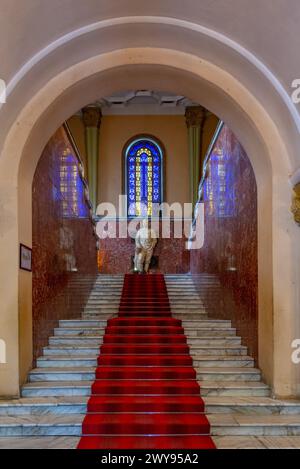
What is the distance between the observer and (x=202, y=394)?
5.57 meters

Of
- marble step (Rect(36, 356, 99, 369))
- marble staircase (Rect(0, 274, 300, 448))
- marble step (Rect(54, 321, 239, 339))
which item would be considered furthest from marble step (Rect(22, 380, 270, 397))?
marble step (Rect(54, 321, 239, 339))

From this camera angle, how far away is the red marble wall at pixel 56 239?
6.45 meters

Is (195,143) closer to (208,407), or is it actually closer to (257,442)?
(208,407)

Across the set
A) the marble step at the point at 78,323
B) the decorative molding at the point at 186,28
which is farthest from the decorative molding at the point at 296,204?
the marble step at the point at 78,323

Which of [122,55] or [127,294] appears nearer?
[122,55]

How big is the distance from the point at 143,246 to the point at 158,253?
257 cm

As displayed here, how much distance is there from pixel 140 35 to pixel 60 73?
1.06 m

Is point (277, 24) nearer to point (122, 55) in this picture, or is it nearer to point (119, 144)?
point (122, 55)

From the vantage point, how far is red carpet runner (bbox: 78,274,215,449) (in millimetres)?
4676

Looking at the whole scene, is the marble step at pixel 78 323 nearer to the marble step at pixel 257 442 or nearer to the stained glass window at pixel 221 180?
the stained glass window at pixel 221 180

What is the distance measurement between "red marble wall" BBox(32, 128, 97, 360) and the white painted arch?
520 mm

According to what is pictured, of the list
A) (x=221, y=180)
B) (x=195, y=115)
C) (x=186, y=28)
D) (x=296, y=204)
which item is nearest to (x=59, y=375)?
(x=296, y=204)
